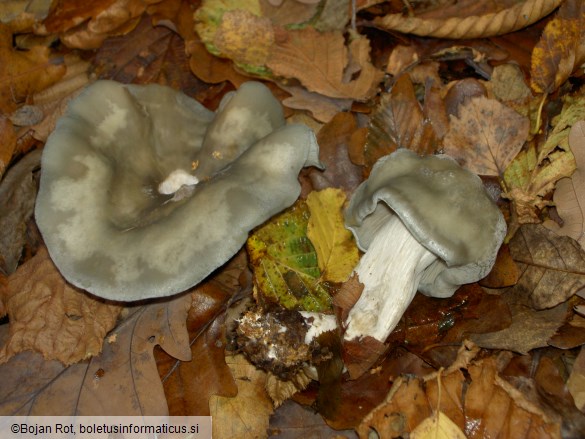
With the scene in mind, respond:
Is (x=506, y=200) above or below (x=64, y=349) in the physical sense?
above

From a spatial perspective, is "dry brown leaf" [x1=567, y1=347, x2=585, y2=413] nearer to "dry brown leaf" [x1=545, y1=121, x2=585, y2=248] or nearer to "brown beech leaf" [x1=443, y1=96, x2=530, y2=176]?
"dry brown leaf" [x1=545, y1=121, x2=585, y2=248]

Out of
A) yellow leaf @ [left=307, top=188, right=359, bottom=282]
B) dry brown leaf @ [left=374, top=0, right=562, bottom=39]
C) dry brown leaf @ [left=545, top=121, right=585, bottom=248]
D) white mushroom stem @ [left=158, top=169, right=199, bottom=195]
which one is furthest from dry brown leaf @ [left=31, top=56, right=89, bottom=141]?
dry brown leaf @ [left=545, top=121, right=585, bottom=248]

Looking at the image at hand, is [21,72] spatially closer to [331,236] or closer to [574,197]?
[331,236]

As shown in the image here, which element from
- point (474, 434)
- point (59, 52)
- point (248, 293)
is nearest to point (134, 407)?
point (248, 293)

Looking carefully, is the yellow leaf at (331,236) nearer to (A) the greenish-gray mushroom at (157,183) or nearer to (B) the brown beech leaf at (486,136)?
(A) the greenish-gray mushroom at (157,183)

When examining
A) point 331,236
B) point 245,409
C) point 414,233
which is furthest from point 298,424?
point 414,233

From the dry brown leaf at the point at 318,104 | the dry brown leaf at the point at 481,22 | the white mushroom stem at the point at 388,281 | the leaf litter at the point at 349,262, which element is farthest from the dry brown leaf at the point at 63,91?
the white mushroom stem at the point at 388,281

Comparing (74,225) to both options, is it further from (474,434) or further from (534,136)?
(534,136)
